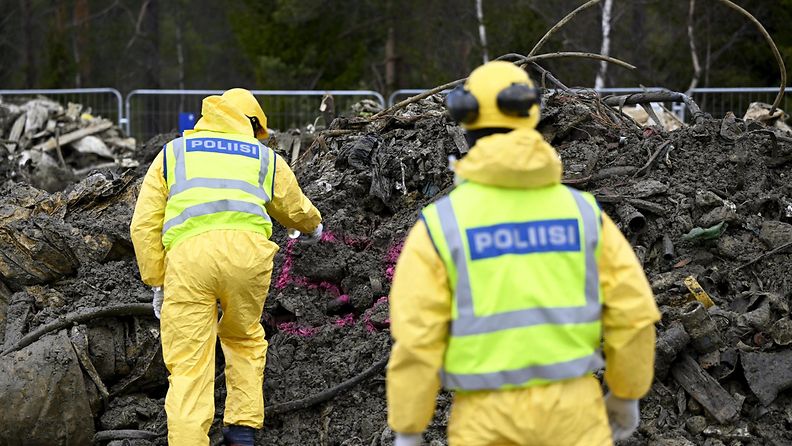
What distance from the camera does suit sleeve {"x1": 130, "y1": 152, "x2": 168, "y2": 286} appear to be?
18.0 feet

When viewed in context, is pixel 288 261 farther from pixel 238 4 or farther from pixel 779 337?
pixel 238 4

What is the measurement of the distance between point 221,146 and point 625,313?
289 cm

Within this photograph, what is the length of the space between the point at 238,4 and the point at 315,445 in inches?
889

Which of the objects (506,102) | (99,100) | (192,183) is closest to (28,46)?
(99,100)

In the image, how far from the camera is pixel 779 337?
225 inches

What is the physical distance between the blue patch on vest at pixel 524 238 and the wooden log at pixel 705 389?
2.50 metres

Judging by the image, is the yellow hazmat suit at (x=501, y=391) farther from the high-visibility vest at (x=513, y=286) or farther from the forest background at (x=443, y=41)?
the forest background at (x=443, y=41)

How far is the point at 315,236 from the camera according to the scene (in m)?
6.35

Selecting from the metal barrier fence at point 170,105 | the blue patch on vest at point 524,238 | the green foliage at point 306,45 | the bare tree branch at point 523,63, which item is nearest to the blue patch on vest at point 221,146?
the bare tree branch at point 523,63

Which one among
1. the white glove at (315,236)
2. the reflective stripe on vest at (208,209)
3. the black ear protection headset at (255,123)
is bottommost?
the white glove at (315,236)

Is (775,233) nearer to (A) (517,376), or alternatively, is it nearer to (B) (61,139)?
(A) (517,376)

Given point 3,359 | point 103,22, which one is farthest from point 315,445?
point 103,22

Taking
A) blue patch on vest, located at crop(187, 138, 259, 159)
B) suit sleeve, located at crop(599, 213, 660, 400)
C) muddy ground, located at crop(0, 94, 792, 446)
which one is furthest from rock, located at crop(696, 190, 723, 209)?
suit sleeve, located at crop(599, 213, 660, 400)

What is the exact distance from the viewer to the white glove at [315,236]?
632cm
